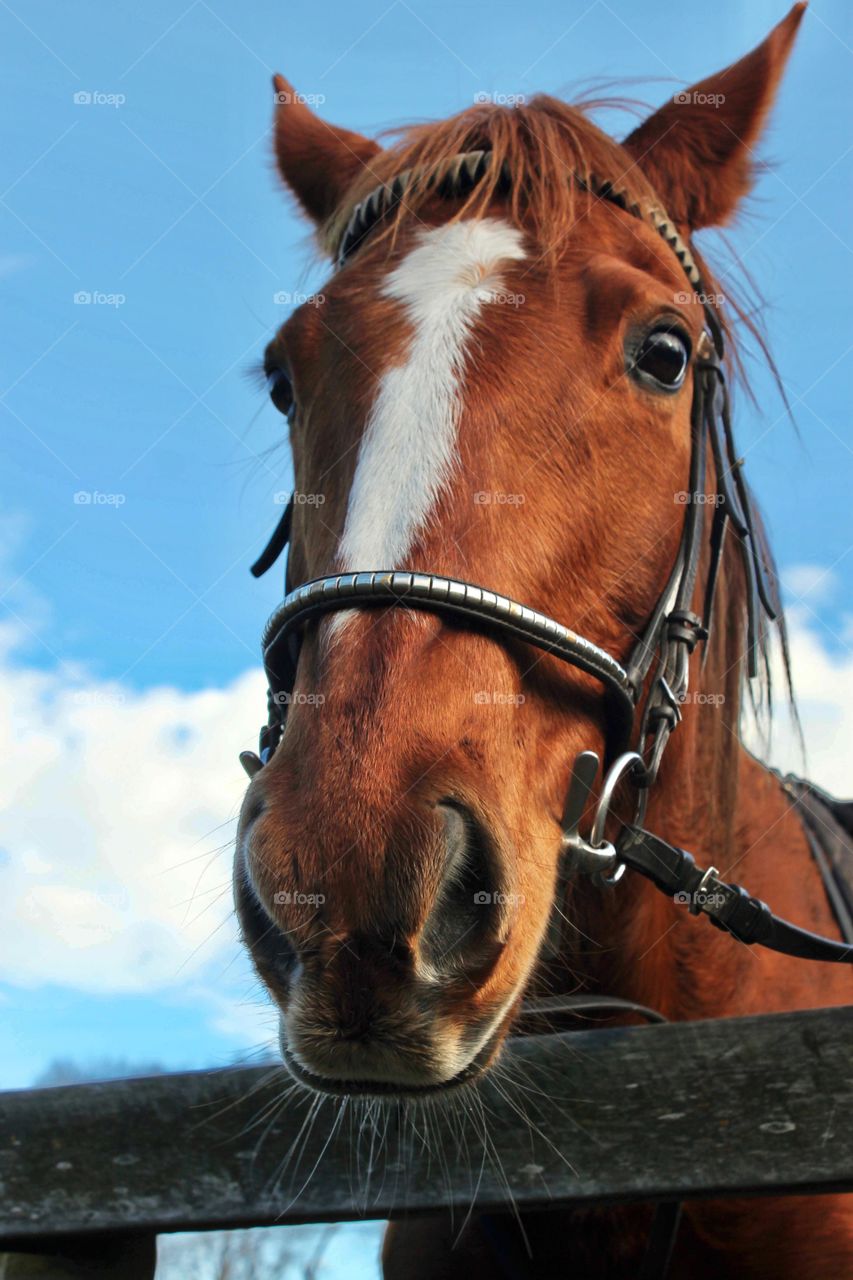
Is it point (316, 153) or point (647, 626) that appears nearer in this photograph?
point (647, 626)

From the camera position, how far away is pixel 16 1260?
78.3 inches

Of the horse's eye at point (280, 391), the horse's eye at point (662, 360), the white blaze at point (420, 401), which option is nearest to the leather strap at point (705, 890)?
the white blaze at point (420, 401)

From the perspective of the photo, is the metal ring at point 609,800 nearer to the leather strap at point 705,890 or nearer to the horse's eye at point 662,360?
the leather strap at point 705,890

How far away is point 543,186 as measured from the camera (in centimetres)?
295

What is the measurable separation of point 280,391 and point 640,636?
127 cm

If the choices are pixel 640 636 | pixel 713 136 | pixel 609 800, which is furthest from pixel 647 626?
pixel 713 136

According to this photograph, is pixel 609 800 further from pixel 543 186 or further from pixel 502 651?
pixel 543 186

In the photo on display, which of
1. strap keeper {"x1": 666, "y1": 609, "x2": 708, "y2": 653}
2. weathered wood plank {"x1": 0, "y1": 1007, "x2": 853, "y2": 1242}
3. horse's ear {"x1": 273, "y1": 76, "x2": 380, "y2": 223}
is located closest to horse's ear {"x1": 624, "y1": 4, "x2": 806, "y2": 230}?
horse's ear {"x1": 273, "y1": 76, "x2": 380, "y2": 223}

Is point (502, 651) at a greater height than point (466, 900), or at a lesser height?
greater

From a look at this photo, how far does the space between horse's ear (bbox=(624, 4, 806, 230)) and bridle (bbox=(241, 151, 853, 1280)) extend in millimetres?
181

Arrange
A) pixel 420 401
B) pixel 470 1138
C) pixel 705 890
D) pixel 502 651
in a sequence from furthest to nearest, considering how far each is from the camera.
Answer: pixel 705 890, pixel 420 401, pixel 502 651, pixel 470 1138

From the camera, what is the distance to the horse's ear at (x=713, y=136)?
330cm

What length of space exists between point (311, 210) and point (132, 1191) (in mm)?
3195

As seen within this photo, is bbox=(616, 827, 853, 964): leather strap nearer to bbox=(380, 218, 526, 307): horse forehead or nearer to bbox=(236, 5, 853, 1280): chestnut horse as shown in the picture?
bbox=(236, 5, 853, 1280): chestnut horse
